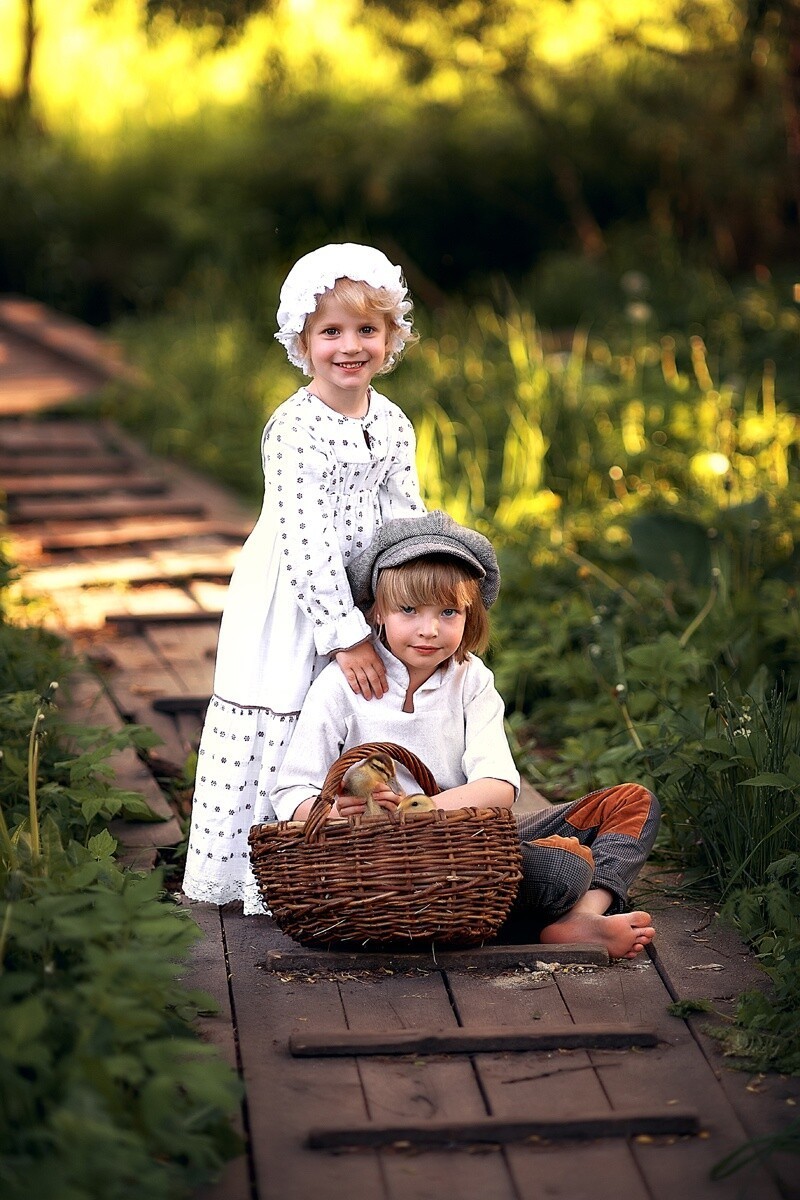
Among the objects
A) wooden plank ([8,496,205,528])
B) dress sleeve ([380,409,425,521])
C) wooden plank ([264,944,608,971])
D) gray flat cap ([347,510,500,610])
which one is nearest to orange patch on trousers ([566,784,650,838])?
wooden plank ([264,944,608,971])

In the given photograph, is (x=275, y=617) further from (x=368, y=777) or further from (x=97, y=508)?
(x=97, y=508)

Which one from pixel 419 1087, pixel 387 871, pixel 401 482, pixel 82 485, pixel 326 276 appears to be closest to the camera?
pixel 419 1087

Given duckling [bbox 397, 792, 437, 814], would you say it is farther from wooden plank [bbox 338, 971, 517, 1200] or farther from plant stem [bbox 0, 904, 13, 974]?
plant stem [bbox 0, 904, 13, 974]

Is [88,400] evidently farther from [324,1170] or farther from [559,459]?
[324,1170]

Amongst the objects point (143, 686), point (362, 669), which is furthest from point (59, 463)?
point (362, 669)

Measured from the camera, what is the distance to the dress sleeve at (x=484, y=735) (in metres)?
3.33

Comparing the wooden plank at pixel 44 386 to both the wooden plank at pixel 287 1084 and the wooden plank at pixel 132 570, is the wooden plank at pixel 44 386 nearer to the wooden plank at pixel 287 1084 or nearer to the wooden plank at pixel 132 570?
the wooden plank at pixel 132 570

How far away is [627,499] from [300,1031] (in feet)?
13.0

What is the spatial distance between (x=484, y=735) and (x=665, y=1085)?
94 centimetres

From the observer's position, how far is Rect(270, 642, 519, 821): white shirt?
3334mm

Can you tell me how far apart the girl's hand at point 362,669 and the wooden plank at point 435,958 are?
57 cm

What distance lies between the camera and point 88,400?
32.2 ft

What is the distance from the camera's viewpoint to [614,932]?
3197 mm

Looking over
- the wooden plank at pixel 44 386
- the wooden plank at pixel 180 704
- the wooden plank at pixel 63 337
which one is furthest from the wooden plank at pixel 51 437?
the wooden plank at pixel 180 704
